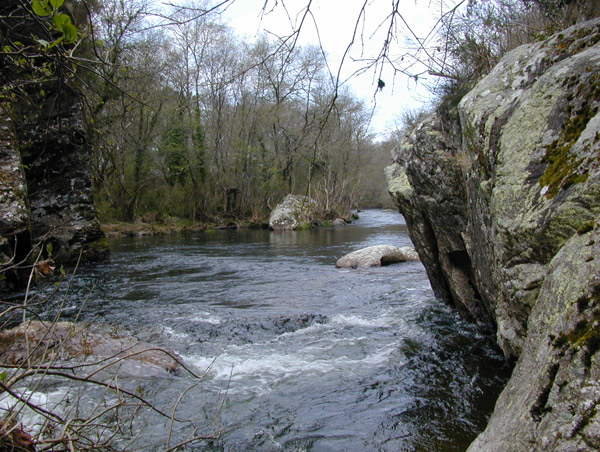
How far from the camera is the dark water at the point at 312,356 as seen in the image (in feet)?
12.2

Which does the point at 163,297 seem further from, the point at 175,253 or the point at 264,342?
the point at 175,253

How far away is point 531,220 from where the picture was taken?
321 cm

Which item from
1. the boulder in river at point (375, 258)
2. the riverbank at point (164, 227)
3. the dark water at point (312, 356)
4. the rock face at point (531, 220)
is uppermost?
the rock face at point (531, 220)

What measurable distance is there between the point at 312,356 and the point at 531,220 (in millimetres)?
3184

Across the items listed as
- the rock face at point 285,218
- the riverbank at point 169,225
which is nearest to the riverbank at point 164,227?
the riverbank at point 169,225

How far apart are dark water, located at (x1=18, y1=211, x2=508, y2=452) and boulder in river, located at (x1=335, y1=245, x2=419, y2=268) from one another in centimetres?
103

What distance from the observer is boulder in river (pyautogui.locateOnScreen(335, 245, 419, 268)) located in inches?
485

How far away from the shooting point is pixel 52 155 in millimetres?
11602

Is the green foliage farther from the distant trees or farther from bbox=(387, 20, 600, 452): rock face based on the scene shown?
the distant trees

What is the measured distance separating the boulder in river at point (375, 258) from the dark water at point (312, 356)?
103 centimetres

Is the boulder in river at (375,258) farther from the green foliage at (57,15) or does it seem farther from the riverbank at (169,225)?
the riverbank at (169,225)

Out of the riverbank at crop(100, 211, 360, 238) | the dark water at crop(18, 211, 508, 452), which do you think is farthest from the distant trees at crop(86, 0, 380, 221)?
the dark water at crop(18, 211, 508, 452)

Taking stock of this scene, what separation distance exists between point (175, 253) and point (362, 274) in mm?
7392

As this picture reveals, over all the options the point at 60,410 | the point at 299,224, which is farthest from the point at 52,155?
the point at 299,224
